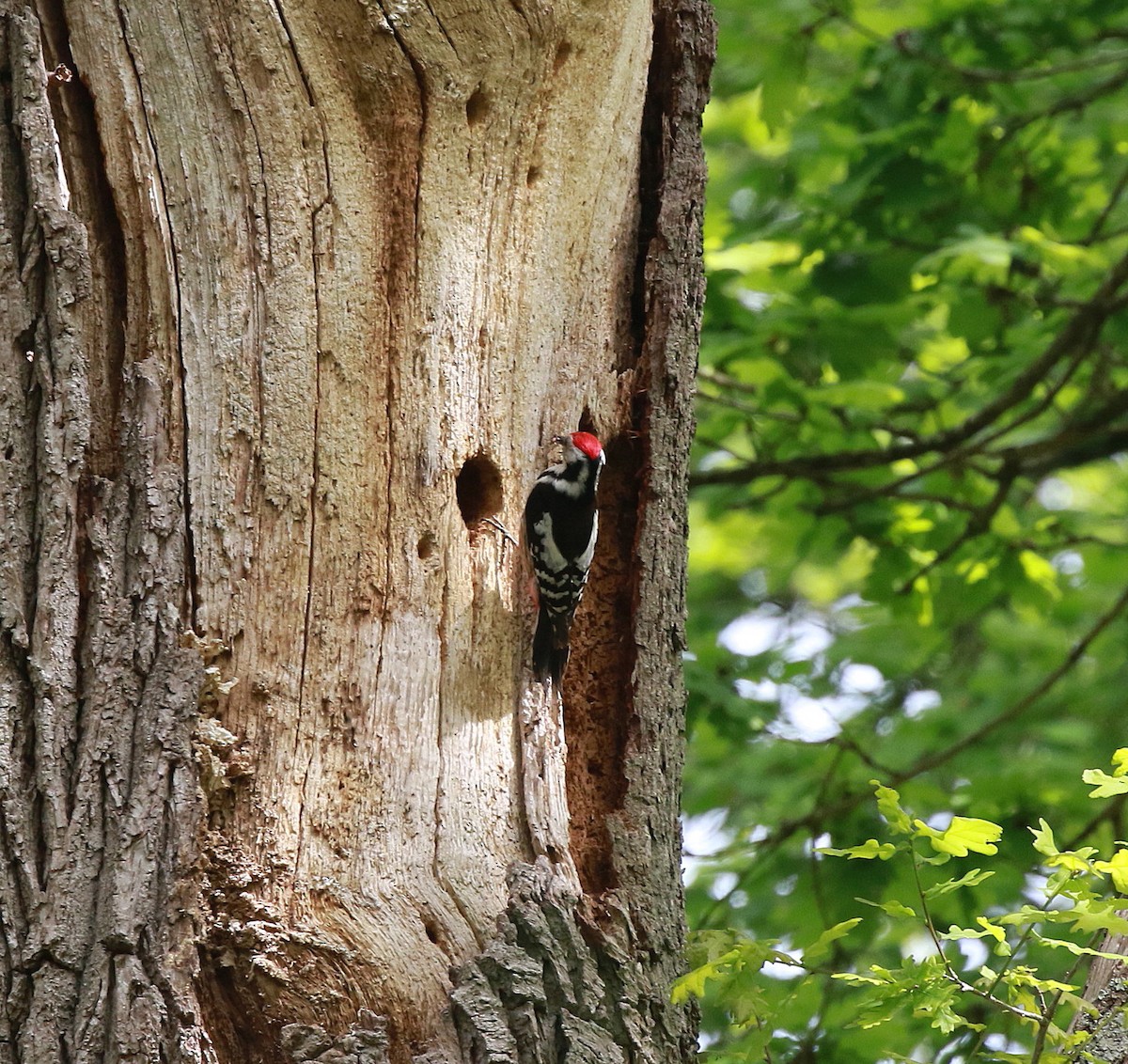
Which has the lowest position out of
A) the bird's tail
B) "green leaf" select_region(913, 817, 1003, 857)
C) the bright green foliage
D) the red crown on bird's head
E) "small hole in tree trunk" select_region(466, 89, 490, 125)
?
→ the bright green foliage

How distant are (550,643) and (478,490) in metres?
0.34

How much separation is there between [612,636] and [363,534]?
593 millimetres

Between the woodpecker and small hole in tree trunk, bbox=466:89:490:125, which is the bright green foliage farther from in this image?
small hole in tree trunk, bbox=466:89:490:125

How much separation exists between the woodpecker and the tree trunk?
4 cm

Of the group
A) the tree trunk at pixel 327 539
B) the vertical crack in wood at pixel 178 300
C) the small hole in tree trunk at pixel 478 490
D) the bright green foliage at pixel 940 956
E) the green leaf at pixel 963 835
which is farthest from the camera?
the small hole in tree trunk at pixel 478 490

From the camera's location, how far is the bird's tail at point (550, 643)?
2660mm

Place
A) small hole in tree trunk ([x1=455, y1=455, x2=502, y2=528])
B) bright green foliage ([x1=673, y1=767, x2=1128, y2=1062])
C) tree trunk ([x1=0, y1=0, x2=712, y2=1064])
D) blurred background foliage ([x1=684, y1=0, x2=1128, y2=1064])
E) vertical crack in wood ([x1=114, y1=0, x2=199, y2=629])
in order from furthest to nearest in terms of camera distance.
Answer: blurred background foliage ([x1=684, y1=0, x2=1128, y2=1064]), small hole in tree trunk ([x1=455, y1=455, x2=502, y2=528]), vertical crack in wood ([x1=114, y1=0, x2=199, y2=629]), tree trunk ([x1=0, y1=0, x2=712, y2=1064]), bright green foliage ([x1=673, y1=767, x2=1128, y2=1062])

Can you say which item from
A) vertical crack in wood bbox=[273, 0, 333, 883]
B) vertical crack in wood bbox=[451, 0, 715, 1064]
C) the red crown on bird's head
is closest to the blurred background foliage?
vertical crack in wood bbox=[451, 0, 715, 1064]

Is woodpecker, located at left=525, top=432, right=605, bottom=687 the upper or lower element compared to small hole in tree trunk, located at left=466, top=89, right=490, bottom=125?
lower

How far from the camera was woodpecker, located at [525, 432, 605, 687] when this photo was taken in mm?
2672

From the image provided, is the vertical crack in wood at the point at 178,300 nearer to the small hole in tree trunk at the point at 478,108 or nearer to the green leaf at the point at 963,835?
the small hole in tree trunk at the point at 478,108

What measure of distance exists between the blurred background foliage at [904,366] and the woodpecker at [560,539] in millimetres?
1939

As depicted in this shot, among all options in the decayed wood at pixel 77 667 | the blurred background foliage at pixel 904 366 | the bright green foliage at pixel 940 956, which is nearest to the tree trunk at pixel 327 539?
the decayed wood at pixel 77 667

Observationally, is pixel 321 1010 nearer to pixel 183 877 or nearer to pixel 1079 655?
pixel 183 877
